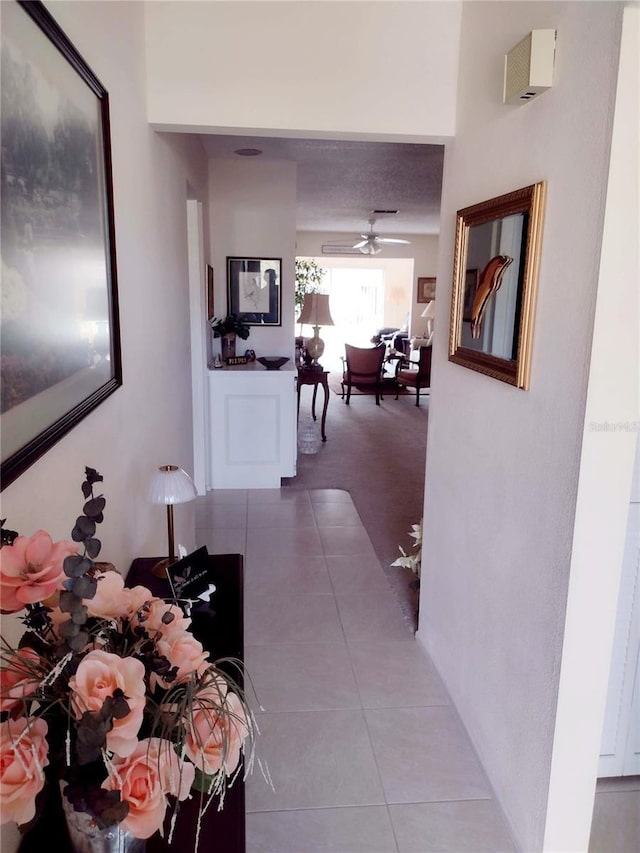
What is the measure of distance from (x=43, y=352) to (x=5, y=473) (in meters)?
0.25

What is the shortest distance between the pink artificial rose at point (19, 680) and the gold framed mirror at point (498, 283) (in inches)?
51.7

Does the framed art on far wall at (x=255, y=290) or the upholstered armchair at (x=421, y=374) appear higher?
the framed art on far wall at (x=255, y=290)

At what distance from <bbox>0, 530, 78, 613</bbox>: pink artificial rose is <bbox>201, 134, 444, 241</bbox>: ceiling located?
2.74m

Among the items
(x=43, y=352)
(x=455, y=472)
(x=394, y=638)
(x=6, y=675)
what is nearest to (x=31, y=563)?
(x=6, y=675)

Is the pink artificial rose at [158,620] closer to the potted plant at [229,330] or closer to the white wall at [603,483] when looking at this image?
the white wall at [603,483]

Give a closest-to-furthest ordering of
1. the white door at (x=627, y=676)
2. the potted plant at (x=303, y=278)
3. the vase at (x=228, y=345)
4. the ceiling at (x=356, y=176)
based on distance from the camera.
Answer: the white door at (x=627, y=676), the ceiling at (x=356, y=176), the vase at (x=228, y=345), the potted plant at (x=303, y=278)

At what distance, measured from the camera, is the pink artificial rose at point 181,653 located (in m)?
0.72

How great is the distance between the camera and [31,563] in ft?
2.17

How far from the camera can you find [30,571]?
0.66 m

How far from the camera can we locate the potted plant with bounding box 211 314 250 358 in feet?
15.5

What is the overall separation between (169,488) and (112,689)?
1.09 metres

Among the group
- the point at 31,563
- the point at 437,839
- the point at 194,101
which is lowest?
the point at 437,839

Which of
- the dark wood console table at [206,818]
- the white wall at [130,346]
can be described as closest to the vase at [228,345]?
the white wall at [130,346]

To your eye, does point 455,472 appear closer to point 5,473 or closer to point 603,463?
point 603,463
